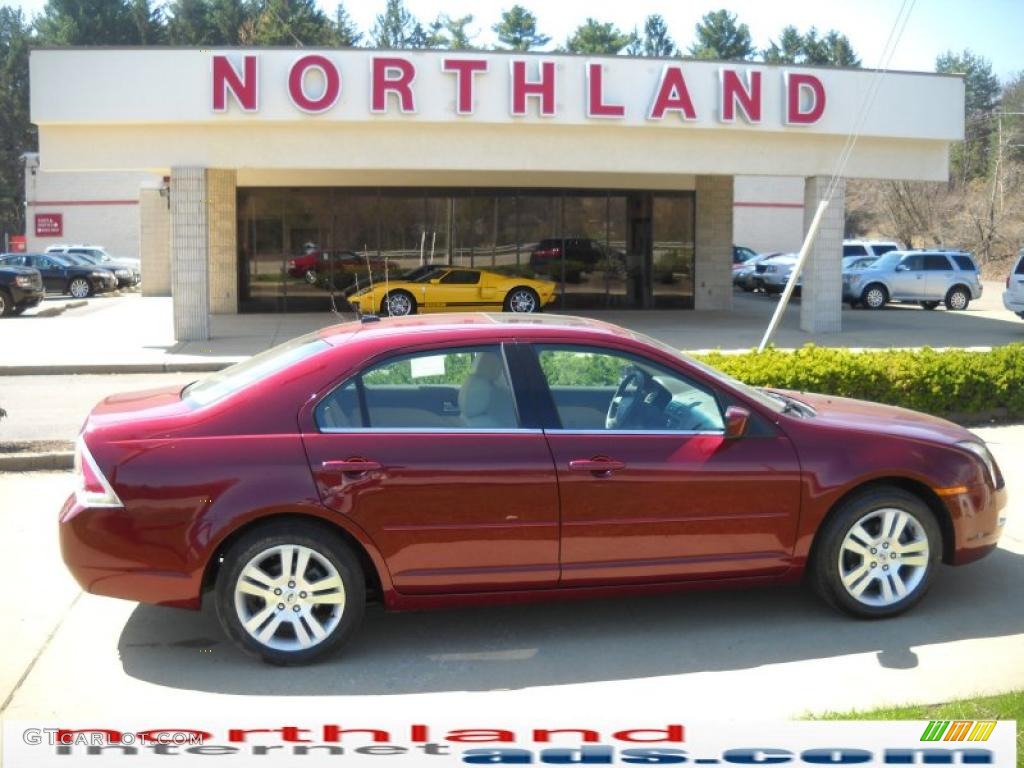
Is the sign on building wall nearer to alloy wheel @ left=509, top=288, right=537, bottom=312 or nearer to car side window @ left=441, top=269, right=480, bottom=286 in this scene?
car side window @ left=441, top=269, right=480, bottom=286

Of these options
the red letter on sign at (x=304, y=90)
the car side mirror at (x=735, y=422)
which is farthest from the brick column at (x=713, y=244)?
the car side mirror at (x=735, y=422)

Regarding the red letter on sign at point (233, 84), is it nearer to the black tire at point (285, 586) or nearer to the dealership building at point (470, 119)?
the dealership building at point (470, 119)

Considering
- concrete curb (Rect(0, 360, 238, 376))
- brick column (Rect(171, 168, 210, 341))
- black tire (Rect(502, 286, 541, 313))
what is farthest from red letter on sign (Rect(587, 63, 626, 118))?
concrete curb (Rect(0, 360, 238, 376))

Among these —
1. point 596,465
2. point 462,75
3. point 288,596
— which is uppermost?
point 462,75

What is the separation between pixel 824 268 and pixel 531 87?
6.37 meters

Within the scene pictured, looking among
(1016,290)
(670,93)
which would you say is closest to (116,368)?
(670,93)

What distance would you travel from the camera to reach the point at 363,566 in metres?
5.69

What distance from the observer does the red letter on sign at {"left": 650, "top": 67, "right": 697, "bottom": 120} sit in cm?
2105

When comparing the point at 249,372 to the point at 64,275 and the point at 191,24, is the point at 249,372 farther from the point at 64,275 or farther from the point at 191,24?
the point at 191,24

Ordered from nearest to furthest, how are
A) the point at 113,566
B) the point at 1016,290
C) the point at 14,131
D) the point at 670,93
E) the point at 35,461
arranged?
the point at 113,566
the point at 35,461
the point at 670,93
the point at 1016,290
the point at 14,131

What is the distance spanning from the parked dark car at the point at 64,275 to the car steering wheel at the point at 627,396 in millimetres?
33109

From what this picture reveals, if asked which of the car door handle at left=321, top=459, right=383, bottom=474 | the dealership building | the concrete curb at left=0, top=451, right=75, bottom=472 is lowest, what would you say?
the concrete curb at left=0, top=451, right=75, bottom=472

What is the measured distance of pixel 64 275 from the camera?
36125 mm

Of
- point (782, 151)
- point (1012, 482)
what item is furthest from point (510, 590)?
point (782, 151)
